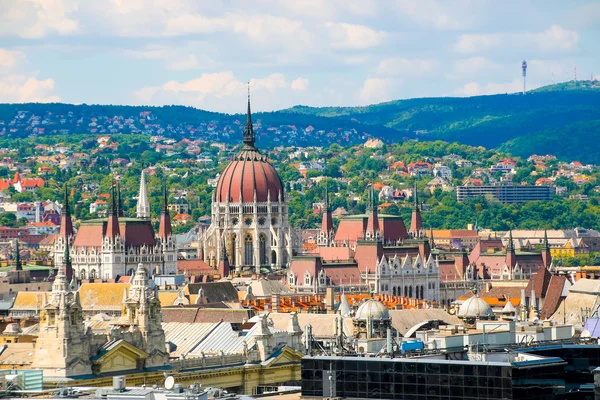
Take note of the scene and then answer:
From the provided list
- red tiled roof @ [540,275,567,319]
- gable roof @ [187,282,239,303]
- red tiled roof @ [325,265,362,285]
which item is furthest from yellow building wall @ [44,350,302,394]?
red tiled roof @ [325,265,362,285]

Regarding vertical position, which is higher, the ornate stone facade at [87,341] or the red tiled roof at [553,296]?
the ornate stone facade at [87,341]

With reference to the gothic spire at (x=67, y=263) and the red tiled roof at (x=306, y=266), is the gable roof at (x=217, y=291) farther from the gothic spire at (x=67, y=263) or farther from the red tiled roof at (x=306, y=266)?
the red tiled roof at (x=306, y=266)

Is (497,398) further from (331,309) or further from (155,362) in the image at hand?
(331,309)

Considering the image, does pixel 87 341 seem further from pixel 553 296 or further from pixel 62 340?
pixel 553 296

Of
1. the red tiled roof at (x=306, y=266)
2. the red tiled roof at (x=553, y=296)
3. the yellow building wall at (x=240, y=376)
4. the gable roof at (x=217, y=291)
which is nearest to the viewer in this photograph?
the yellow building wall at (x=240, y=376)

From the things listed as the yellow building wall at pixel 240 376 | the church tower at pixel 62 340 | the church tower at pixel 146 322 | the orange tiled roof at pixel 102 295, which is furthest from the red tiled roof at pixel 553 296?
the church tower at pixel 62 340

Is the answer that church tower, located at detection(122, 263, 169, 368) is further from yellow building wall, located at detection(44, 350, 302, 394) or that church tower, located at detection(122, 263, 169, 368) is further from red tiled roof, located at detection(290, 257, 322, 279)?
red tiled roof, located at detection(290, 257, 322, 279)

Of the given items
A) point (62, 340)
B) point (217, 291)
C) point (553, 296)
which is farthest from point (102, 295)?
point (62, 340)
